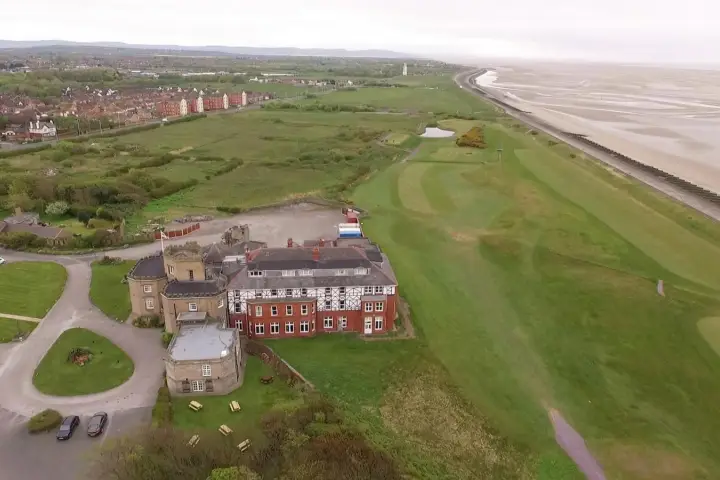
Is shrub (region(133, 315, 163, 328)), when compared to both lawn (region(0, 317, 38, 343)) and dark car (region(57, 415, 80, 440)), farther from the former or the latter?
dark car (region(57, 415, 80, 440))

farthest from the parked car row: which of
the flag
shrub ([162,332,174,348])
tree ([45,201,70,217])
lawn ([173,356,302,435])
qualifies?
tree ([45,201,70,217])

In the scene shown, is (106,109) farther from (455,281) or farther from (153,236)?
(455,281)

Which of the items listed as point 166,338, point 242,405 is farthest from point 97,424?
point 166,338

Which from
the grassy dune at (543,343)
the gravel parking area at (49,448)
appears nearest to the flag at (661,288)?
the grassy dune at (543,343)

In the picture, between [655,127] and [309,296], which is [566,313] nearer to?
[309,296]

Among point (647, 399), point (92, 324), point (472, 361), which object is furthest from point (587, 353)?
point (92, 324)

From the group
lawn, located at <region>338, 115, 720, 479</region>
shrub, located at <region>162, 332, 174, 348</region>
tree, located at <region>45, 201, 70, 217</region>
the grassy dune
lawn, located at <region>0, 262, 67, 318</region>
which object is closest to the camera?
the grassy dune

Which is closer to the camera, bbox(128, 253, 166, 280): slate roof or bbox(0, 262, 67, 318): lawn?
bbox(128, 253, 166, 280): slate roof
